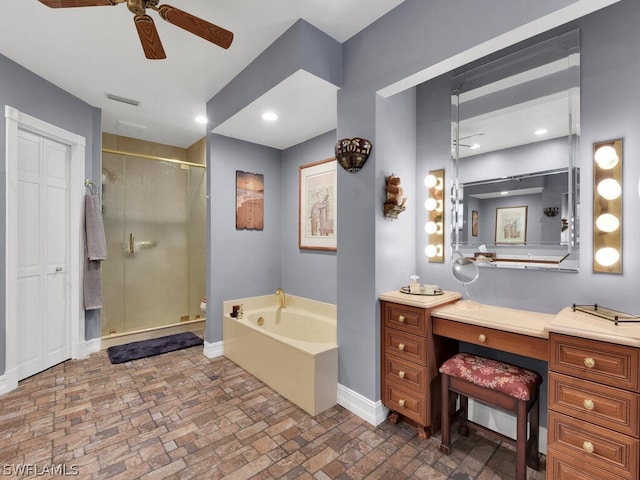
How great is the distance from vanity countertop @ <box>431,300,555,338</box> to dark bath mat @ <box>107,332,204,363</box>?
303cm

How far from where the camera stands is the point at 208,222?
334 cm

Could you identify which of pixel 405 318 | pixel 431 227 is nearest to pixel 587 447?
pixel 405 318

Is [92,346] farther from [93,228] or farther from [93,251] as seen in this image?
[93,228]

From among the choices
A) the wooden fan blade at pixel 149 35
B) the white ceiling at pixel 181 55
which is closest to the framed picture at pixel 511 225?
the white ceiling at pixel 181 55

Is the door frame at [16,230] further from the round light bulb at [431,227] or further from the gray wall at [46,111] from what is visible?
the round light bulb at [431,227]

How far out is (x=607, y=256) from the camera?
5.32 ft

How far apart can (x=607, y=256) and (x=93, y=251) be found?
14.1ft

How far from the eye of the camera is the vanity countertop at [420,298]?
1939mm

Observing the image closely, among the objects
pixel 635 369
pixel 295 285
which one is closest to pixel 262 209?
pixel 295 285

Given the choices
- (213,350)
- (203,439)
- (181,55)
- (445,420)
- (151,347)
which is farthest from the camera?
(151,347)

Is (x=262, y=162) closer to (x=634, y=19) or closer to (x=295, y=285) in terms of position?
(x=295, y=285)

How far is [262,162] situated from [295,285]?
154 centimetres

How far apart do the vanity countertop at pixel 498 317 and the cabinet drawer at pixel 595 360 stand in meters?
0.13

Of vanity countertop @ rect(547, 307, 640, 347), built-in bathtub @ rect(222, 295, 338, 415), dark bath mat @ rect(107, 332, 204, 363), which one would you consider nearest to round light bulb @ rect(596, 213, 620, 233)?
vanity countertop @ rect(547, 307, 640, 347)
